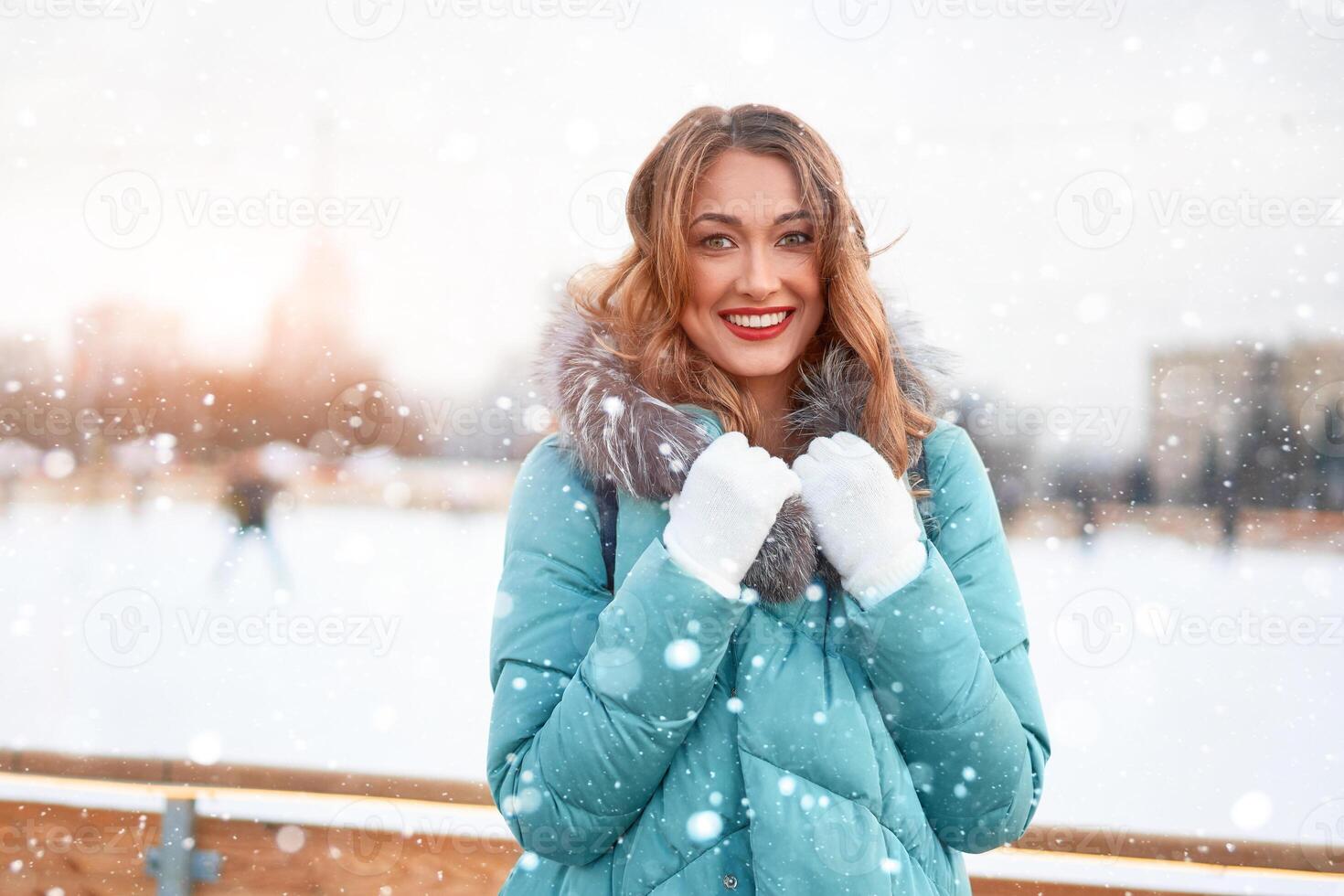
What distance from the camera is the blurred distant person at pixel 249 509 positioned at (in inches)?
170

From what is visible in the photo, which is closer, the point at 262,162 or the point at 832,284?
the point at 832,284

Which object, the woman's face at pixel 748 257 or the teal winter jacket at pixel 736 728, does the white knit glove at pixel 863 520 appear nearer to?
the teal winter jacket at pixel 736 728

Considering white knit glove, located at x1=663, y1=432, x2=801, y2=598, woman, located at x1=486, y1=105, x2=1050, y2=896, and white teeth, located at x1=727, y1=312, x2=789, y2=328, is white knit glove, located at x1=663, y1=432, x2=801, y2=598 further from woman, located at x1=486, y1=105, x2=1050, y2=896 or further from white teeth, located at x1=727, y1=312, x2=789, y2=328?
white teeth, located at x1=727, y1=312, x2=789, y2=328

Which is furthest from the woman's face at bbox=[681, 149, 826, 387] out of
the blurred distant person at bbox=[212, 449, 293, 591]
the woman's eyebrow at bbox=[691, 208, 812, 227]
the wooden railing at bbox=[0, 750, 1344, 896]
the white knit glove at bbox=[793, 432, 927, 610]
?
the blurred distant person at bbox=[212, 449, 293, 591]

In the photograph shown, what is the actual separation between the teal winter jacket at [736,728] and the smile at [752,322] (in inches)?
7.8

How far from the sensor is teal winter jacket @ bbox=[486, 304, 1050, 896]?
2.28ft

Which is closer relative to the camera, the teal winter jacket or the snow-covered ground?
the teal winter jacket

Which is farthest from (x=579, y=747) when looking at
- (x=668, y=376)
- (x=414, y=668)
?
(x=414, y=668)

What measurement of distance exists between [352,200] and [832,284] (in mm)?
1873

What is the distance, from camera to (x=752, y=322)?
0.90 meters

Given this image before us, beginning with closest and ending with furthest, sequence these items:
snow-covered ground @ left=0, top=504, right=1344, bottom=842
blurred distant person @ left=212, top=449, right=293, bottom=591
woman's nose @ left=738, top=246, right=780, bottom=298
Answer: woman's nose @ left=738, top=246, right=780, bottom=298 → snow-covered ground @ left=0, top=504, right=1344, bottom=842 → blurred distant person @ left=212, top=449, right=293, bottom=591

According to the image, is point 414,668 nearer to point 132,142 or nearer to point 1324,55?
point 132,142

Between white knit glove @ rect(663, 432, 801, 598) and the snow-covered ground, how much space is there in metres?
1.57

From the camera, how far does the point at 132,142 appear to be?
300 centimetres
